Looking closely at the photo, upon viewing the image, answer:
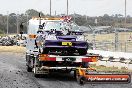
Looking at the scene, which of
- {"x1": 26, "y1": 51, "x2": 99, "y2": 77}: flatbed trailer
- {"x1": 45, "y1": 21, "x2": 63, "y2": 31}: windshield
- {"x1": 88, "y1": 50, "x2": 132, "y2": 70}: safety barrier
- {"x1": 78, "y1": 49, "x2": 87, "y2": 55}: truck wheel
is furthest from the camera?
{"x1": 88, "y1": 50, "x2": 132, "y2": 70}: safety barrier

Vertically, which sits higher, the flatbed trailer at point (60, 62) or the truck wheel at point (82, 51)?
the truck wheel at point (82, 51)

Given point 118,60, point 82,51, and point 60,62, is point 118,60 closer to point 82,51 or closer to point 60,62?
point 82,51

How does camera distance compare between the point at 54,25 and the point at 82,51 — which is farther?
the point at 54,25

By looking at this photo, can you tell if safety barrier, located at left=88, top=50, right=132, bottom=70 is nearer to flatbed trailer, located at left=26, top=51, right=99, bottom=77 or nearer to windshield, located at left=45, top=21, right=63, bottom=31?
flatbed trailer, located at left=26, top=51, right=99, bottom=77

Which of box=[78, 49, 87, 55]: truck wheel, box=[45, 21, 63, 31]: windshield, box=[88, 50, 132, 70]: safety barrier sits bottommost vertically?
box=[88, 50, 132, 70]: safety barrier

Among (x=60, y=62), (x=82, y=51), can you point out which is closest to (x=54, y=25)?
(x=82, y=51)

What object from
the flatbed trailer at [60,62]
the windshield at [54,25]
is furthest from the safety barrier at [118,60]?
the windshield at [54,25]

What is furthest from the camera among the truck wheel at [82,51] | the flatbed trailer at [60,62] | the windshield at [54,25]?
the windshield at [54,25]

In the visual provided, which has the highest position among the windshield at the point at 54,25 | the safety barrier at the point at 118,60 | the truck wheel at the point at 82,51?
the windshield at the point at 54,25

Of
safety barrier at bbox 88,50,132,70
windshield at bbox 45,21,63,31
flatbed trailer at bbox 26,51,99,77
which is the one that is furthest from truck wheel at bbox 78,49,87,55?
safety barrier at bbox 88,50,132,70

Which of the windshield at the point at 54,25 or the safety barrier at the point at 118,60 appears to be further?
the safety barrier at the point at 118,60

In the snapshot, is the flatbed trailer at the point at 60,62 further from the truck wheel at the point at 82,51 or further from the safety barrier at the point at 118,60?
the safety barrier at the point at 118,60

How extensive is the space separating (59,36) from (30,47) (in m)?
3.65

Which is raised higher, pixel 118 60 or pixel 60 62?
pixel 60 62
